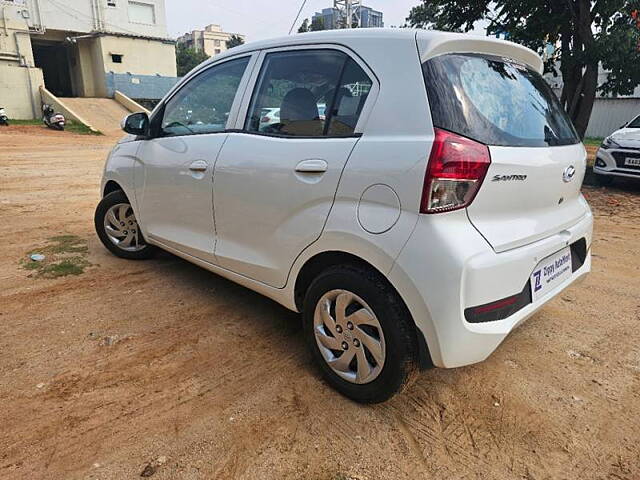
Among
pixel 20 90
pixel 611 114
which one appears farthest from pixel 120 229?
pixel 611 114

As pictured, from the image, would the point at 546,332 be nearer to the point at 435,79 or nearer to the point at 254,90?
the point at 435,79

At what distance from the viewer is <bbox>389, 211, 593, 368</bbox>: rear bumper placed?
71.8 inches

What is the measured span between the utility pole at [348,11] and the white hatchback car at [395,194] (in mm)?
22546

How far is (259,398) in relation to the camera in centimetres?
234

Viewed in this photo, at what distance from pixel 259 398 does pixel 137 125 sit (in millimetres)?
2340

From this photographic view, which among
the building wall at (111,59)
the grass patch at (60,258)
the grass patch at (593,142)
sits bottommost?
the grass patch at (593,142)

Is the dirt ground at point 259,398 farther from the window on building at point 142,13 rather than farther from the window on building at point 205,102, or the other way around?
the window on building at point 142,13

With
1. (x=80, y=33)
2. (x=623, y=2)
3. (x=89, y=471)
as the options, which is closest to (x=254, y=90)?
(x=89, y=471)

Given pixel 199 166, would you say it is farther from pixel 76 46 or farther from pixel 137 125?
pixel 76 46

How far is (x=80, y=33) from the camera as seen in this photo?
2519 cm

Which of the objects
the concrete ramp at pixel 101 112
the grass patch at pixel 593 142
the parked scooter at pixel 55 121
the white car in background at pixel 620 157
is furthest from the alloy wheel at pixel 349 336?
the parked scooter at pixel 55 121

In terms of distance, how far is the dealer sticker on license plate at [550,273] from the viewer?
2156 millimetres

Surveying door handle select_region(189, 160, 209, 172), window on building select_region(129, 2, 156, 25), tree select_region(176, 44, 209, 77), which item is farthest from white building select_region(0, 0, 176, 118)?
door handle select_region(189, 160, 209, 172)

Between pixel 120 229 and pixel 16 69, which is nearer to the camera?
pixel 120 229
